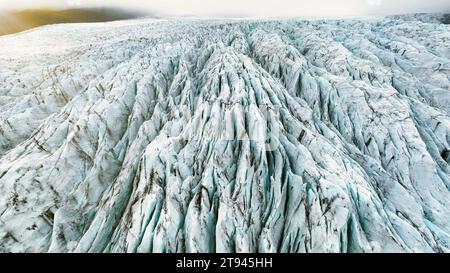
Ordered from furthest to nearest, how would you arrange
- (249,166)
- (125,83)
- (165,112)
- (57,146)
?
(125,83) → (165,112) → (57,146) → (249,166)

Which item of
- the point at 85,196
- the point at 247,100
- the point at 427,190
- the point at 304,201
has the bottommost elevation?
the point at 427,190

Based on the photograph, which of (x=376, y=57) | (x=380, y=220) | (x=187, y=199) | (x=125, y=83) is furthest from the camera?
(x=376, y=57)

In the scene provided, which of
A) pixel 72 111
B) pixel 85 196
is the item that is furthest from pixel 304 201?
pixel 72 111

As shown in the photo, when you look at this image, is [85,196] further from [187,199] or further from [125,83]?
[125,83]

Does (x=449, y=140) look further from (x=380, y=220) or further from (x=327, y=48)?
(x=327, y=48)

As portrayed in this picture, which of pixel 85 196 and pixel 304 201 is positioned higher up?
pixel 304 201

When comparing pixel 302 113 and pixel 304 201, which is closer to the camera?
pixel 304 201
